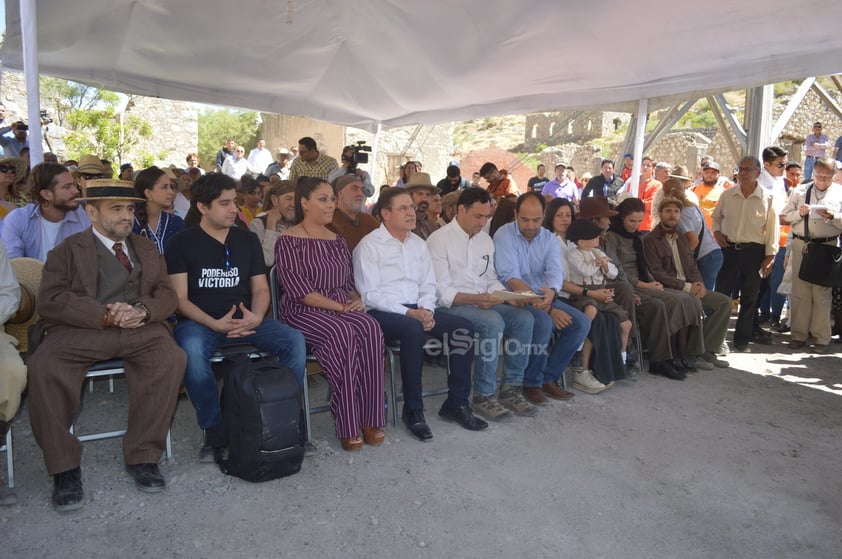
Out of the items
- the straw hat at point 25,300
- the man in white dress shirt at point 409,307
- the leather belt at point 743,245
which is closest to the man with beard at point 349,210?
the man in white dress shirt at point 409,307

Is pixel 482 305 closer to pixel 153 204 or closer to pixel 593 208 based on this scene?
pixel 593 208

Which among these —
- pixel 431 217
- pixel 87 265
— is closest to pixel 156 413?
pixel 87 265

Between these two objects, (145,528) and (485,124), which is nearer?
(145,528)

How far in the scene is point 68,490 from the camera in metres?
2.81

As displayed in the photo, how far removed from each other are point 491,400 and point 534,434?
1.31ft

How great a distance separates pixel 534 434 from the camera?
387cm

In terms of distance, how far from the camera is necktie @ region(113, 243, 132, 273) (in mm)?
3205

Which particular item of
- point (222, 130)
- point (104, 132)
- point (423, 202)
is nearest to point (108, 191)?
point (423, 202)

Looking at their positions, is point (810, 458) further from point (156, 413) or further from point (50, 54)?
point (50, 54)

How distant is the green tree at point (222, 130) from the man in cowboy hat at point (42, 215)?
35.0m

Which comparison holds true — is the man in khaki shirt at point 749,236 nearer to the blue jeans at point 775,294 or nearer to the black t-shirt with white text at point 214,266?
the blue jeans at point 775,294

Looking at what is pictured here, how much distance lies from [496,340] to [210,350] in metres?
1.81

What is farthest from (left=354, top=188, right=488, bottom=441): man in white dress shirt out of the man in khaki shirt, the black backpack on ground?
the man in khaki shirt

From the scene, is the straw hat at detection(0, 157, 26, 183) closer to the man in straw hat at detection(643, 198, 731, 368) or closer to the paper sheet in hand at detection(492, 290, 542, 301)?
the paper sheet in hand at detection(492, 290, 542, 301)
